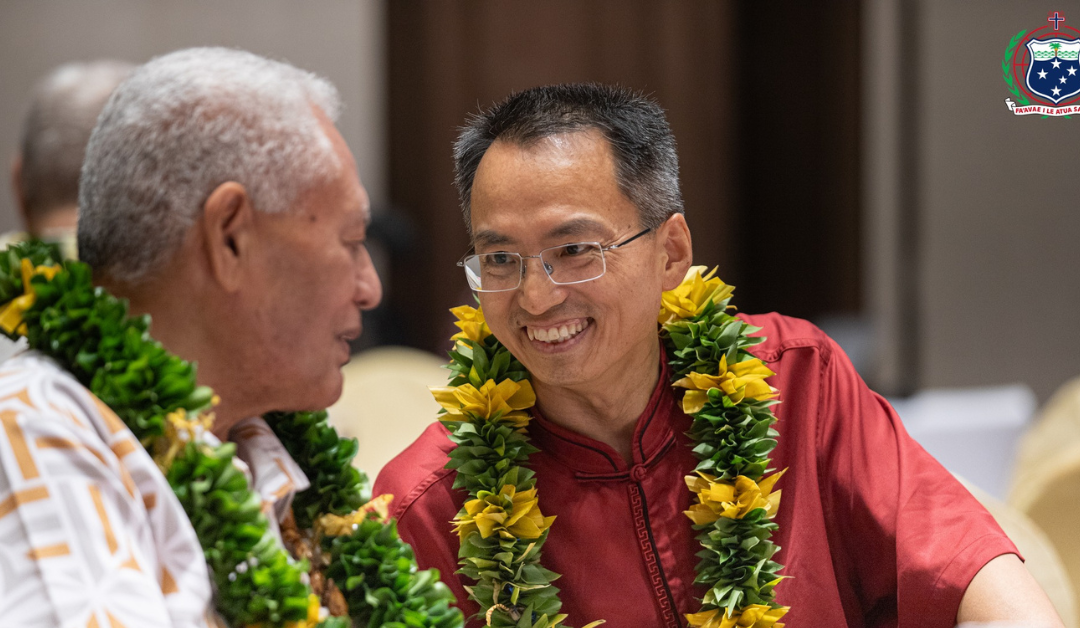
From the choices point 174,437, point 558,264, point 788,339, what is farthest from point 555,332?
point 174,437

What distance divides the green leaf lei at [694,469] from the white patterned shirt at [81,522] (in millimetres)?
571

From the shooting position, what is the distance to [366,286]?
1.62 m

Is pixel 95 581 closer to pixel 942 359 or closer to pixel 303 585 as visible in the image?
pixel 303 585

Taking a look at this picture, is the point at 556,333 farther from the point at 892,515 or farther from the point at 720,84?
the point at 720,84

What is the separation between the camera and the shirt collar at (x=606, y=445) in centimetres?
195

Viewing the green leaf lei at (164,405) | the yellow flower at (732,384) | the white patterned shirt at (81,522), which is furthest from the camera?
the yellow flower at (732,384)

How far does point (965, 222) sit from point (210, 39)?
3479 mm

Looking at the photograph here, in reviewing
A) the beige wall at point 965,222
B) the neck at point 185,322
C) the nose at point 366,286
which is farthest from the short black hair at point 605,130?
the beige wall at point 965,222

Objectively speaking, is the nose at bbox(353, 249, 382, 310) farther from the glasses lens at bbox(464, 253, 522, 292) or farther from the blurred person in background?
the blurred person in background

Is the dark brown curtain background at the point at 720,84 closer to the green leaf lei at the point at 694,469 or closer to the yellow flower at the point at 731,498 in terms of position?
the green leaf lei at the point at 694,469

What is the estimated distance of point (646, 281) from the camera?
1.89m

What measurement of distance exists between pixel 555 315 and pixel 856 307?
3.54 meters

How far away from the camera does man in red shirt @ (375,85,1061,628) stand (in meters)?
1.81

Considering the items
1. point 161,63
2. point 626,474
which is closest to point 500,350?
point 626,474
